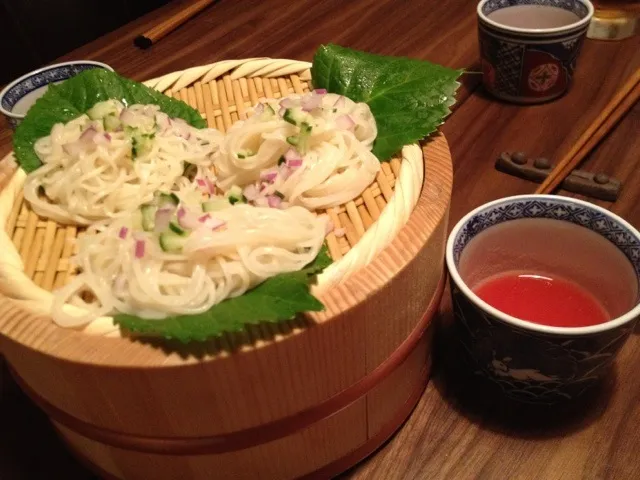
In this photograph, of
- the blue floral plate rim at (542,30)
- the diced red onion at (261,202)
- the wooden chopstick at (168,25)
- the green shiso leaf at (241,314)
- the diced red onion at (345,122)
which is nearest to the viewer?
the green shiso leaf at (241,314)

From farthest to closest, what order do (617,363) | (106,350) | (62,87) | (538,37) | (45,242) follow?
(538,37) → (62,87) → (617,363) → (45,242) → (106,350)

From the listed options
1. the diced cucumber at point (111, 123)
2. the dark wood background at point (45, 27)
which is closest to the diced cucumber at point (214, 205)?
the diced cucumber at point (111, 123)

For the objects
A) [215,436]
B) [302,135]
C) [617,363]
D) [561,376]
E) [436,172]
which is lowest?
[617,363]

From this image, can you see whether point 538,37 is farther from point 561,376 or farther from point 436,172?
point 561,376

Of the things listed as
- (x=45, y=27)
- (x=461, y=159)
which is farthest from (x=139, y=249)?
(x=45, y=27)

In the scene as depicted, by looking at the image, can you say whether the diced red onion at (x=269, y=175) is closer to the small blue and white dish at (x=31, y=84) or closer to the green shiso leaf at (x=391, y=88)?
the green shiso leaf at (x=391, y=88)

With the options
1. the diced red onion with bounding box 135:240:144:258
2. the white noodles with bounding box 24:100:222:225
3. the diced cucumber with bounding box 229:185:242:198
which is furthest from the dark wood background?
the diced red onion with bounding box 135:240:144:258

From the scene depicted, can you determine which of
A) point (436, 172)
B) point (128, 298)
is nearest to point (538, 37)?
point (436, 172)
